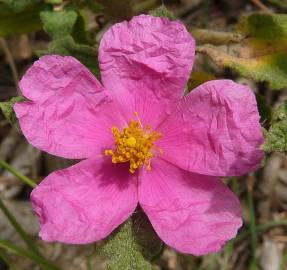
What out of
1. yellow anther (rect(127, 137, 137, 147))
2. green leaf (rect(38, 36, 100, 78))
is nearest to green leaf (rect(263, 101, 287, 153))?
yellow anther (rect(127, 137, 137, 147))

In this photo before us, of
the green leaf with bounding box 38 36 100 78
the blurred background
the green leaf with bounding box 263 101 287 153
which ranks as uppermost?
the green leaf with bounding box 263 101 287 153

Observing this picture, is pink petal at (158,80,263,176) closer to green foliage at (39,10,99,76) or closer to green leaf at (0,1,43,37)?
green foliage at (39,10,99,76)

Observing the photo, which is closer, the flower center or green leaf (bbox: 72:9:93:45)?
the flower center

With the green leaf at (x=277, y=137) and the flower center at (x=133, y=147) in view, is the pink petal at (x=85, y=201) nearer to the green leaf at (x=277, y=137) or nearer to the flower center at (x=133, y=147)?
the flower center at (x=133, y=147)

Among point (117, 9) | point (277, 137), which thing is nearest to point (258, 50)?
point (117, 9)

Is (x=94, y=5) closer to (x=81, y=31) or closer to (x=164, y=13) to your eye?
(x=81, y=31)

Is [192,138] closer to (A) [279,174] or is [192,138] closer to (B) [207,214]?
(B) [207,214]
